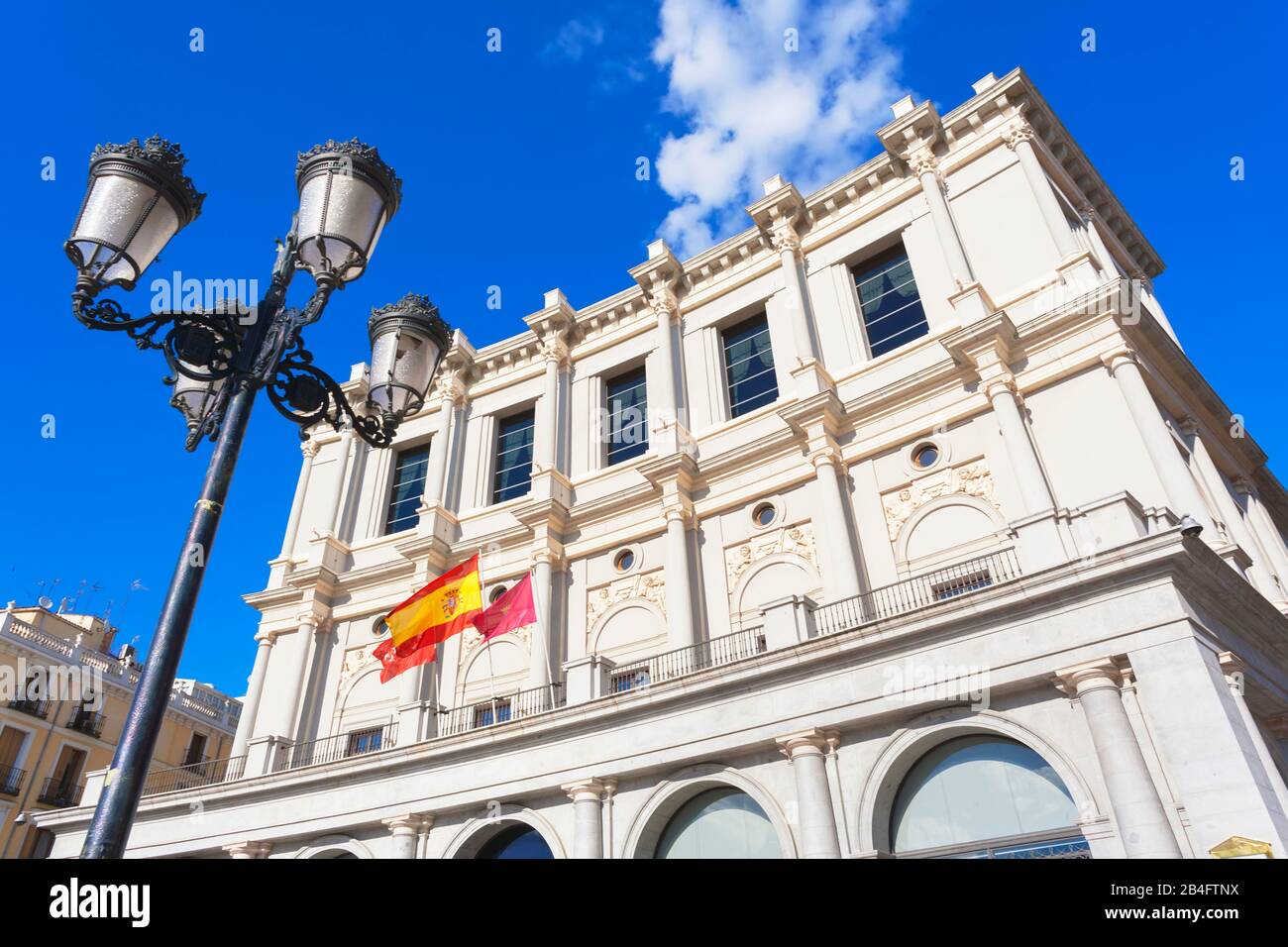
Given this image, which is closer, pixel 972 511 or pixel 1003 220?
pixel 972 511

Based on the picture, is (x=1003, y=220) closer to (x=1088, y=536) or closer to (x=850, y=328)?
(x=850, y=328)

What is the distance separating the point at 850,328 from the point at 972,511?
5.97 m

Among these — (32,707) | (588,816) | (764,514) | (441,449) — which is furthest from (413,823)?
(32,707)

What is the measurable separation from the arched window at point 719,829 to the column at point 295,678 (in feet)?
37.2

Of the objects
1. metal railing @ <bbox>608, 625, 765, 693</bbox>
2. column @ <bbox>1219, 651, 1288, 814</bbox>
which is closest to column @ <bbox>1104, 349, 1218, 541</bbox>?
column @ <bbox>1219, 651, 1288, 814</bbox>

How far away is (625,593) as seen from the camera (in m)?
19.9

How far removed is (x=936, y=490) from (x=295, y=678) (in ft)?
53.0

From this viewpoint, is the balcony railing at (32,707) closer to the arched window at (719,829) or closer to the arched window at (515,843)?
the arched window at (515,843)

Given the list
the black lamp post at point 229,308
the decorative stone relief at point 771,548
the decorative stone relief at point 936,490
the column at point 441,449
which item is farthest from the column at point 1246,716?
the column at point 441,449

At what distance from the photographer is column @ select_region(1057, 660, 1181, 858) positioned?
10281 millimetres

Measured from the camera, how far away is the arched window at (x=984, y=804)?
11961mm

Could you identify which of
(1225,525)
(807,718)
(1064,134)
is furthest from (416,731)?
(1064,134)

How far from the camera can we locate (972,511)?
16391mm

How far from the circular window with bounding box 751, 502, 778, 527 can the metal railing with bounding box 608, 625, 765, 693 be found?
8.70 ft
